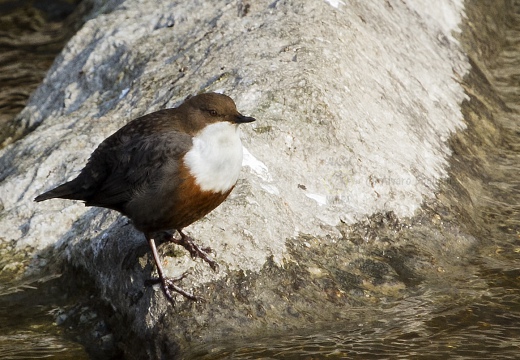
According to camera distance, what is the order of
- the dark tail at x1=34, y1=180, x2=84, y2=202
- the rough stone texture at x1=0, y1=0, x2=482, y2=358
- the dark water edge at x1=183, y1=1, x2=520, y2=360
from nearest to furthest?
the dark water edge at x1=183, y1=1, x2=520, y2=360, the rough stone texture at x1=0, y1=0, x2=482, y2=358, the dark tail at x1=34, y1=180, x2=84, y2=202

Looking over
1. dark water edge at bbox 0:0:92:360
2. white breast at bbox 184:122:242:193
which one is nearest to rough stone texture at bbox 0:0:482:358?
dark water edge at bbox 0:0:92:360

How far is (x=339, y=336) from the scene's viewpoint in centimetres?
407

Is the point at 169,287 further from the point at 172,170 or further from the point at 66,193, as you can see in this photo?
the point at 66,193

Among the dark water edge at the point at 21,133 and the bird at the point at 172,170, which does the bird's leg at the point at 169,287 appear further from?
the dark water edge at the point at 21,133

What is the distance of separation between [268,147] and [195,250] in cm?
109

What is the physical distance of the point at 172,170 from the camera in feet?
13.3

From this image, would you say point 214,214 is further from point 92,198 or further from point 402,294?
point 402,294

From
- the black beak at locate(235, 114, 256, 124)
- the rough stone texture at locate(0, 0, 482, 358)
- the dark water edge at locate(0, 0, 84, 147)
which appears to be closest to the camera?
the black beak at locate(235, 114, 256, 124)

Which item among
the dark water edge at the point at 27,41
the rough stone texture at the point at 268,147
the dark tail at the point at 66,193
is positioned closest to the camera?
the rough stone texture at the point at 268,147

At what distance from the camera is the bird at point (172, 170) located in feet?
13.1

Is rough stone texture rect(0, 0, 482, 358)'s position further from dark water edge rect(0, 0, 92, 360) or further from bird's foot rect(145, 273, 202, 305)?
dark water edge rect(0, 0, 92, 360)

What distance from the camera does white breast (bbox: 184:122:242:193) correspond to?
3.99m

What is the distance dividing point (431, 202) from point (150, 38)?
9.19ft

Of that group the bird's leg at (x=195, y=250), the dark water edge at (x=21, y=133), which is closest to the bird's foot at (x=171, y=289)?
the bird's leg at (x=195, y=250)
